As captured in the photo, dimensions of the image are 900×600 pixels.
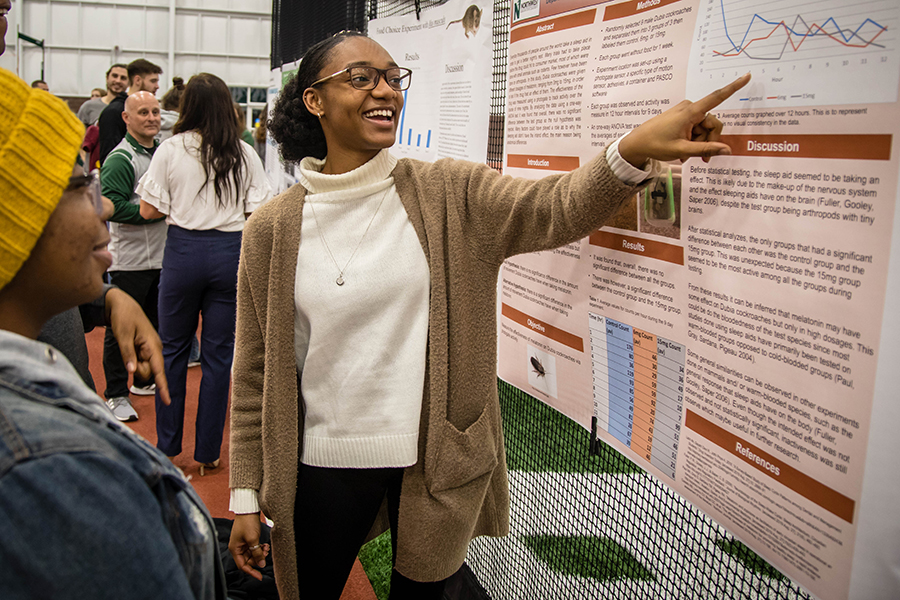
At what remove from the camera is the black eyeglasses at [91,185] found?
70 cm

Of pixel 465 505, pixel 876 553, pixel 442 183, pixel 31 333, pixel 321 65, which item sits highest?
pixel 321 65

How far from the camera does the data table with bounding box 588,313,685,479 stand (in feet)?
3.87

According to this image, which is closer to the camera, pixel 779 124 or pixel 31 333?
pixel 31 333

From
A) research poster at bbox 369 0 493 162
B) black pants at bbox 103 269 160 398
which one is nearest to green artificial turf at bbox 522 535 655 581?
research poster at bbox 369 0 493 162

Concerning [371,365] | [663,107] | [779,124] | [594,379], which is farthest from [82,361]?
[779,124]

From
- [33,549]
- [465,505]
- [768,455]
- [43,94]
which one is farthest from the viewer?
[465,505]

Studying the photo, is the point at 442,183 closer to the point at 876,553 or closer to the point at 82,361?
the point at 82,361

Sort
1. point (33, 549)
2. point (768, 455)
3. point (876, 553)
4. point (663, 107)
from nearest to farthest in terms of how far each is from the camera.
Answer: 1. point (33, 549)
2. point (876, 553)
3. point (768, 455)
4. point (663, 107)

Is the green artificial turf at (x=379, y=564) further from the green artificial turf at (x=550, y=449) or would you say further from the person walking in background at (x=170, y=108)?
the person walking in background at (x=170, y=108)

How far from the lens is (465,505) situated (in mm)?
1347

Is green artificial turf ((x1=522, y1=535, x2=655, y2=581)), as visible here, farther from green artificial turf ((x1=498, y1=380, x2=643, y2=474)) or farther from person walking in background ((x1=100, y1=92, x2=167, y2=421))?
person walking in background ((x1=100, y1=92, x2=167, y2=421))

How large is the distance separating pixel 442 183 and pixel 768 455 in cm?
79

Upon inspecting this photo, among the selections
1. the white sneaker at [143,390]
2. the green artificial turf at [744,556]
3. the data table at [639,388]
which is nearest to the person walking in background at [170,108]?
the white sneaker at [143,390]

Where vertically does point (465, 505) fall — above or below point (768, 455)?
below
